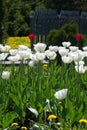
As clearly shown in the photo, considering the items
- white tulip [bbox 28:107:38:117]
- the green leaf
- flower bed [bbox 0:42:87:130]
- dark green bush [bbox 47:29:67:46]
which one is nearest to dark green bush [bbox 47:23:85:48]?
dark green bush [bbox 47:29:67:46]

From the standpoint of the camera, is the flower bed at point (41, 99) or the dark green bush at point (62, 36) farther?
the dark green bush at point (62, 36)

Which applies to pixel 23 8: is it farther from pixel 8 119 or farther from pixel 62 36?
pixel 8 119

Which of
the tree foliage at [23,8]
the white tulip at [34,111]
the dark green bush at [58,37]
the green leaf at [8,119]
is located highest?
the green leaf at [8,119]

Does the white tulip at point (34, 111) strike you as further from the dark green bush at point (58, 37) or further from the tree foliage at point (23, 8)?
the tree foliage at point (23, 8)

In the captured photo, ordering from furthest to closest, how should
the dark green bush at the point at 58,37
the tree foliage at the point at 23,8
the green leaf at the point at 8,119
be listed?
the tree foliage at the point at 23,8, the dark green bush at the point at 58,37, the green leaf at the point at 8,119

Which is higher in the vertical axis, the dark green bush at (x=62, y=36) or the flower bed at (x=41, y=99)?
the flower bed at (x=41, y=99)

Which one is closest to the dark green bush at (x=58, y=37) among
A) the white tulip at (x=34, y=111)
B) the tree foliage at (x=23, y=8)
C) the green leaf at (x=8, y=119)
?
the white tulip at (x=34, y=111)

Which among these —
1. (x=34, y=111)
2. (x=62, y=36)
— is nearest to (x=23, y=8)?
(x=62, y=36)

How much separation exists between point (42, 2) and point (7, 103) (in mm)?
23878

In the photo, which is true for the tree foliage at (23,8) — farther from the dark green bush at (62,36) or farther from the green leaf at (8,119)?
the green leaf at (8,119)

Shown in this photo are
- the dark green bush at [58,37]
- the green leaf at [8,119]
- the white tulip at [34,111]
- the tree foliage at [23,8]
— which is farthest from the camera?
the tree foliage at [23,8]

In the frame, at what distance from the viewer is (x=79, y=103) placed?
5047 mm

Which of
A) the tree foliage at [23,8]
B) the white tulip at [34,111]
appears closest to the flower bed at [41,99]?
the white tulip at [34,111]

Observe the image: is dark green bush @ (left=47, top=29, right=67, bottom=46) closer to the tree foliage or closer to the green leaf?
the green leaf
